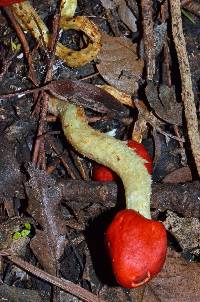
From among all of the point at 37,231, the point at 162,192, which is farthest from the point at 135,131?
the point at 37,231

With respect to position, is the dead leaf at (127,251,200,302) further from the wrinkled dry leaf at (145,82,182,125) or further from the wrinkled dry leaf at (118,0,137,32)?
the wrinkled dry leaf at (118,0,137,32)

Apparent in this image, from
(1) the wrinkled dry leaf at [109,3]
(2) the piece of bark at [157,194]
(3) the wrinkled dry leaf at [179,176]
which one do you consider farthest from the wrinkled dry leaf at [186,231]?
(1) the wrinkled dry leaf at [109,3]

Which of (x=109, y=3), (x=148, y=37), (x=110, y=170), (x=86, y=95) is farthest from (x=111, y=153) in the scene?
(x=109, y=3)

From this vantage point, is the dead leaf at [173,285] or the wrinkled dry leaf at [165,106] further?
the wrinkled dry leaf at [165,106]

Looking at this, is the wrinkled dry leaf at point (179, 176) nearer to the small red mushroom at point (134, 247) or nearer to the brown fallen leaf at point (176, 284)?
Result: the brown fallen leaf at point (176, 284)

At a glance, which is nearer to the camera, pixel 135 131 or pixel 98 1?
pixel 135 131

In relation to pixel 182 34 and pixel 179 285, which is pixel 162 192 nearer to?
pixel 179 285
